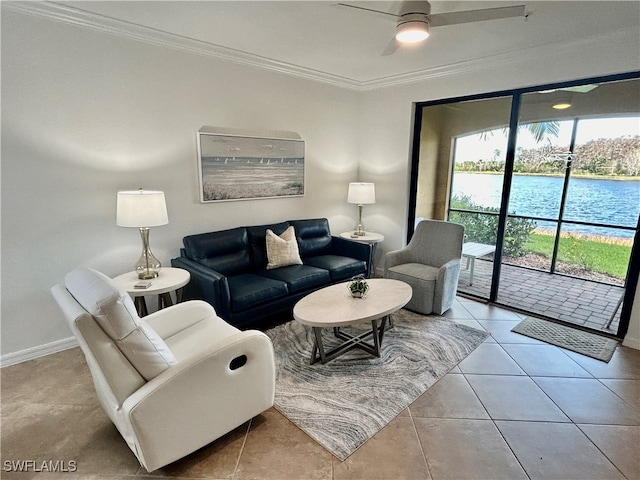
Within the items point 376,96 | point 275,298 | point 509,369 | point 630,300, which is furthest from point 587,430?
point 376,96

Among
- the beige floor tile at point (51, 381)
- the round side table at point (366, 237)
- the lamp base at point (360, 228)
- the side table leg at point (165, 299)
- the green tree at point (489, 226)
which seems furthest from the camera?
the lamp base at point (360, 228)

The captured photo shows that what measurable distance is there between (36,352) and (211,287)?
1.52m

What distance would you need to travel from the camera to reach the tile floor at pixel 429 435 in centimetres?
181

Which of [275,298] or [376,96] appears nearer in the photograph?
[275,298]

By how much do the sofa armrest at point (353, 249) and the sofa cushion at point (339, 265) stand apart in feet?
0.28

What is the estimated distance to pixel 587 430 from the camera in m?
2.09

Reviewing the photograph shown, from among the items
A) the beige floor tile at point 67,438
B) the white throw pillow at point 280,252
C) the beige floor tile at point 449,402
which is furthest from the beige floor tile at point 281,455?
the white throw pillow at point 280,252

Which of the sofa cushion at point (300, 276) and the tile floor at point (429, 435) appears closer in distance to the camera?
the tile floor at point (429, 435)

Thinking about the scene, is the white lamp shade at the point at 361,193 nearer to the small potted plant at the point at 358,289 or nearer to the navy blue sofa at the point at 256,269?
the navy blue sofa at the point at 256,269

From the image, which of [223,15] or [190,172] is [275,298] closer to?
[190,172]

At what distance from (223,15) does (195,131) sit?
1159 millimetres

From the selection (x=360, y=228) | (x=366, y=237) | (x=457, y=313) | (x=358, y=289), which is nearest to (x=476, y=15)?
(x=358, y=289)

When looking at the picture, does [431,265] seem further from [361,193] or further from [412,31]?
[412,31]

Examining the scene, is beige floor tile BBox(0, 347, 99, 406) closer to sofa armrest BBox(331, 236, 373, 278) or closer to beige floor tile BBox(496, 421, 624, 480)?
beige floor tile BBox(496, 421, 624, 480)
